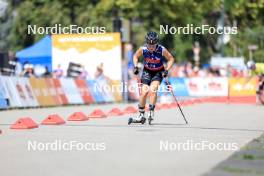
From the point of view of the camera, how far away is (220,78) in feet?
140

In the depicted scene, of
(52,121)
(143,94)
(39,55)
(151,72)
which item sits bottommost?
(52,121)

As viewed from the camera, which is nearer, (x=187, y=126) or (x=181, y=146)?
(x=181, y=146)

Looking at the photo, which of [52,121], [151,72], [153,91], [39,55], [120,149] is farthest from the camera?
[39,55]

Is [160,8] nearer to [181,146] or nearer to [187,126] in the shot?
[187,126]

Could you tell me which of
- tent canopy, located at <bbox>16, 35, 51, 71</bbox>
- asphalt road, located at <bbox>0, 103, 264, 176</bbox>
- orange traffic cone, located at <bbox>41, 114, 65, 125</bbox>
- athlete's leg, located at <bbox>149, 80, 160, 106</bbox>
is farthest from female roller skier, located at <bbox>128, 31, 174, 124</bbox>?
tent canopy, located at <bbox>16, 35, 51, 71</bbox>

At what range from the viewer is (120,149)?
10398mm

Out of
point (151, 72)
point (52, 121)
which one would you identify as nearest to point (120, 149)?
point (52, 121)

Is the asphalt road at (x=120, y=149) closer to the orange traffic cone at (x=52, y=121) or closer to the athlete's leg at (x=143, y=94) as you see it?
the orange traffic cone at (x=52, y=121)

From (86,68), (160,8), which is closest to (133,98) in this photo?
(86,68)

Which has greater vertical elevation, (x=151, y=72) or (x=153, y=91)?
(x=151, y=72)

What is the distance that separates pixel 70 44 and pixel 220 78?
437 inches

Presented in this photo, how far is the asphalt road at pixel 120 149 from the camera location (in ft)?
27.7

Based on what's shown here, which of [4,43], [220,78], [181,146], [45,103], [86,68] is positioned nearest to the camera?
[181,146]

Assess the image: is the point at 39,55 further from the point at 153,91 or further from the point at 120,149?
the point at 120,149
